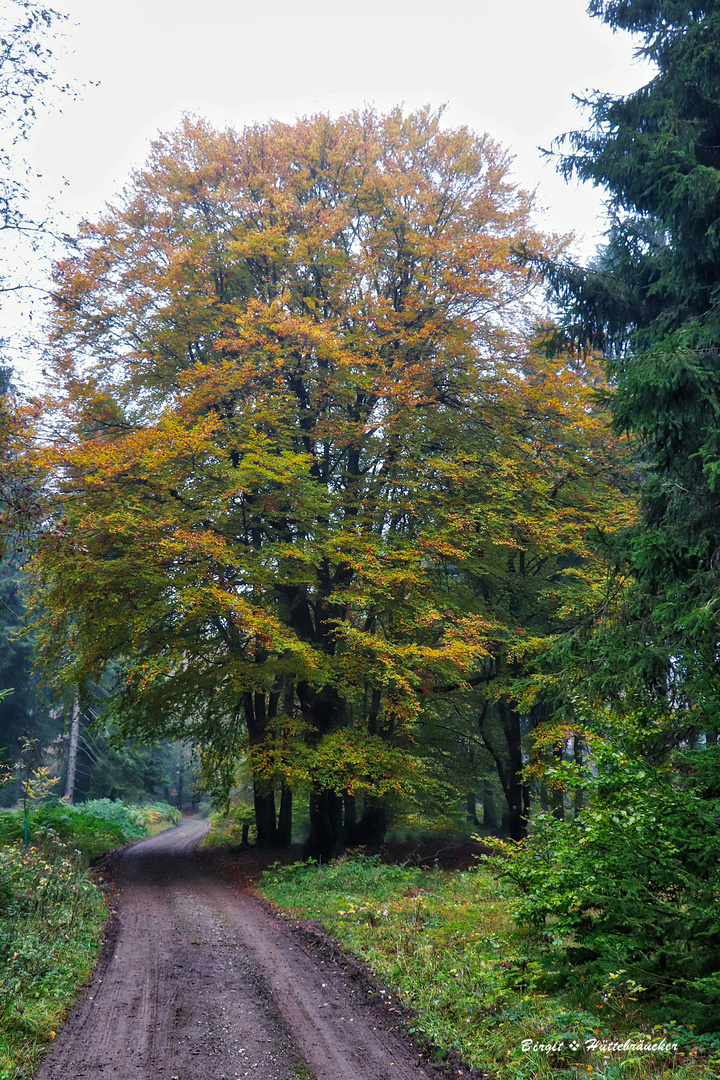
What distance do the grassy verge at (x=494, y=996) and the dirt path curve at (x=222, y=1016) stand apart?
41 centimetres

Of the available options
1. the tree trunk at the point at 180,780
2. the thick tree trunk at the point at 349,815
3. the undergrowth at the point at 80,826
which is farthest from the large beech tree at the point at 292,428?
the tree trunk at the point at 180,780

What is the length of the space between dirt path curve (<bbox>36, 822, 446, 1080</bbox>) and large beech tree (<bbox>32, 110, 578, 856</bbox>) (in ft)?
12.2

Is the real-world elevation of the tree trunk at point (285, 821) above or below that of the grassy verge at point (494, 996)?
below


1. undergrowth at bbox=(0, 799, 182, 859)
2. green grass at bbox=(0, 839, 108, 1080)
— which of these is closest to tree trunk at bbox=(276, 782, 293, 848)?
undergrowth at bbox=(0, 799, 182, 859)

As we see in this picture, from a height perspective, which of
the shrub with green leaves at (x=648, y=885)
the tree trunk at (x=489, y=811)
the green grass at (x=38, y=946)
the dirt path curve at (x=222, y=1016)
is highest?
the shrub with green leaves at (x=648, y=885)

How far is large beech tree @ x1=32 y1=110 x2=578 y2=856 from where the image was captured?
38.5ft

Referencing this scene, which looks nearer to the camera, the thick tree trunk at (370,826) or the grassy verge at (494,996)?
the grassy verge at (494,996)

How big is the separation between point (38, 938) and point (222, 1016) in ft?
8.23

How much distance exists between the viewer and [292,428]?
14.1 metres

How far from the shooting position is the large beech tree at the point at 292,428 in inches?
463

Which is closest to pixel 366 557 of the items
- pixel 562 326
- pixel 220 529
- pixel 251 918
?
pixel 220 529

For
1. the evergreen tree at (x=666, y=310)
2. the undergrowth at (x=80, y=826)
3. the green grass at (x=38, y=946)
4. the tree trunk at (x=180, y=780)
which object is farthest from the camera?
the tree trunk at (x=180, y=780)

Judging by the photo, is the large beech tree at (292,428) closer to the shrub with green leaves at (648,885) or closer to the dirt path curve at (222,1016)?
the dirt path curve at (222,1016)

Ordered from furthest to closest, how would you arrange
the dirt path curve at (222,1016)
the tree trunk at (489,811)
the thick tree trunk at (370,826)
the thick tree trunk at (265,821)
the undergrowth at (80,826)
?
the tree trunk at (489,811) < the thick tree trunk at (265,821) < the thick tree trunk at (370,826) < the undergrowth at (80,826) < the dirt path curve at (222,1016)
